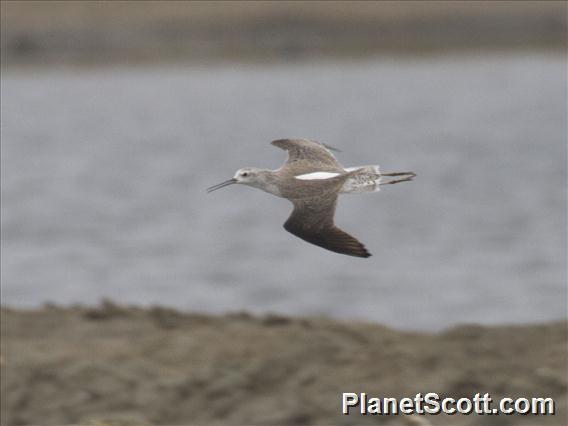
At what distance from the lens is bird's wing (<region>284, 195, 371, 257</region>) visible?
18.9 feet

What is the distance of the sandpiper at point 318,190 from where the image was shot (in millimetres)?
5758

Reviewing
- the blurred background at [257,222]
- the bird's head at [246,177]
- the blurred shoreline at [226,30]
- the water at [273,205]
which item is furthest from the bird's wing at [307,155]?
the blurred shoreline at [226,30]

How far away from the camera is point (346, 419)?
41.5ft

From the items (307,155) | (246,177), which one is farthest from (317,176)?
(307,155)

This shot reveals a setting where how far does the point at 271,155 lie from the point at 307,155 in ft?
63.2

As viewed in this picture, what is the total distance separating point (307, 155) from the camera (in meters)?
6.48

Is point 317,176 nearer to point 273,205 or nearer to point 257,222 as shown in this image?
point 257,222

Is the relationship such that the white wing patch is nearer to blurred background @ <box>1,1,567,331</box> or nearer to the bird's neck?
the bird's neck

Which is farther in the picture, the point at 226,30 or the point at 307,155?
the point at 226,30

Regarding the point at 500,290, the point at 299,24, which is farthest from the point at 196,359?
the point at 299,24

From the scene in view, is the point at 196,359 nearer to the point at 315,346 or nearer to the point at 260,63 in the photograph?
the point at 315,346

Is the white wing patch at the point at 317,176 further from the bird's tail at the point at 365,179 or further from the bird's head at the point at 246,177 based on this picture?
the bird's head at the point at 246,177

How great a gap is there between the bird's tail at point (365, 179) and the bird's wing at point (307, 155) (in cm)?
26

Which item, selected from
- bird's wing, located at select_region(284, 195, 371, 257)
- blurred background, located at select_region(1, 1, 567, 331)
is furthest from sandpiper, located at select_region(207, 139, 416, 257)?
blurred background, located at select_region(1, 1, 567, 331)
